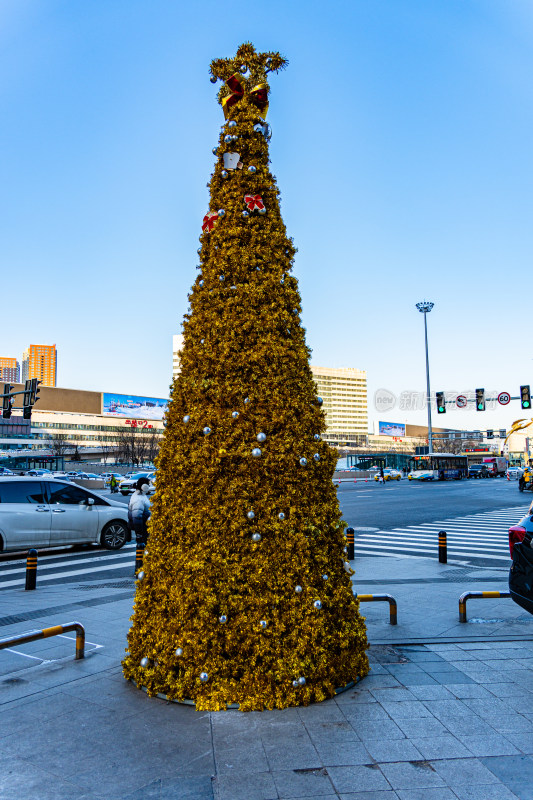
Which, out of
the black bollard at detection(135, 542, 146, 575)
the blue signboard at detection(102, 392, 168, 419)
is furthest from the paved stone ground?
the blue signboard at detection(102, 392, 168, 419)

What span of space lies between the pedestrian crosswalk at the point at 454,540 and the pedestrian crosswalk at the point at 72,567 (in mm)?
5168

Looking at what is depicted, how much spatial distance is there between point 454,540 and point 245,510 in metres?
12.2

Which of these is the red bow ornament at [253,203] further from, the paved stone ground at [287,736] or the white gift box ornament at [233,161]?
the paved stone ground at [287,736]

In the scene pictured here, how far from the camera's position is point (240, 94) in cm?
512

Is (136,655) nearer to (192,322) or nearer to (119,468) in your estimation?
(192,322)

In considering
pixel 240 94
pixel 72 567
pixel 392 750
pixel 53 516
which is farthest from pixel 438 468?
pixel 392 750

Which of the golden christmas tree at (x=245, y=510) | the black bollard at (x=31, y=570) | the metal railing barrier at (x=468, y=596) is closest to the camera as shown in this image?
the golden christmas tree at (x=245, y=510)

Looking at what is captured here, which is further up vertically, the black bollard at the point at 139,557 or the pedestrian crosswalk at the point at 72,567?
the black bollard at the point at 139,557

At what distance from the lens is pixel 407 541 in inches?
583

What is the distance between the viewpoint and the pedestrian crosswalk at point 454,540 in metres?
12.5

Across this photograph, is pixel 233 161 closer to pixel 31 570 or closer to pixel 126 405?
pixel 31 570

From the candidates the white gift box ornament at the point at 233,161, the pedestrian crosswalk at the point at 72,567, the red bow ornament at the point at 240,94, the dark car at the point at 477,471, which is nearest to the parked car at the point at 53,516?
the pedestrian crosswalk at the point at 72,567

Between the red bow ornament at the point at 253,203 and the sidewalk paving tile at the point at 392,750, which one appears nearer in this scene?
the sidewalk paving tile at the point at 392,750

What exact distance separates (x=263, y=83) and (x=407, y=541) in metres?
12.4
